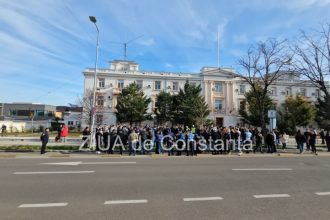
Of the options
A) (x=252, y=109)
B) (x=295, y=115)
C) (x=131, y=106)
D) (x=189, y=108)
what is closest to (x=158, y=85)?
(x=131, y=106)

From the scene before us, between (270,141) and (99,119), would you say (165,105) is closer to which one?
(99,119)

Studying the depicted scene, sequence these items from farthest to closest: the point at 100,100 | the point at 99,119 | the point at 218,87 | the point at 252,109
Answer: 1. the point at 218,87
2. the point at 100,100
3. the point at 99,119
4. the point at 252,109

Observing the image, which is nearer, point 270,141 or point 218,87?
point 270,141

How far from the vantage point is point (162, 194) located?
722cm

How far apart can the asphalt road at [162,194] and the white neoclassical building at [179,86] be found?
43162mm

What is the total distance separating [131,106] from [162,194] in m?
39.9

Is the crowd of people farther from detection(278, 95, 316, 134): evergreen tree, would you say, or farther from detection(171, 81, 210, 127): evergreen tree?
detection(278, 95, 316, 134): evergreen tree

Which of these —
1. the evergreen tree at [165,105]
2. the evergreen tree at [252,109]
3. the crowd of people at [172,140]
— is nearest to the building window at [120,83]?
the evergreen tree at [165,105]

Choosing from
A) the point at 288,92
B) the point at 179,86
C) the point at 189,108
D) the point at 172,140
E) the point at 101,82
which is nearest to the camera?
the point at 172,140

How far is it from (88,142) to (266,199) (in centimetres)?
1682

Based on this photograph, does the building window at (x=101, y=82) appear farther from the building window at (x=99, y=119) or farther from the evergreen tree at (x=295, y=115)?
the evergreen tree at (x=295, y=115)

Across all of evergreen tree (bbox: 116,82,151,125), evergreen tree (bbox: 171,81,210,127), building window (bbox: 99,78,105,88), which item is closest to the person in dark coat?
evergreen tree (bbox: 171,81,210,127)

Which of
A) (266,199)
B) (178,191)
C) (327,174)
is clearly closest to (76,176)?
(178,191)

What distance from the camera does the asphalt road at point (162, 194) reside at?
5688 mm
